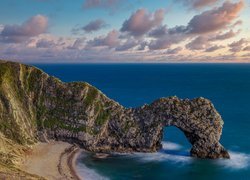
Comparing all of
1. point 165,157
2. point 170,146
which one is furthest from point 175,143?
point 165,157

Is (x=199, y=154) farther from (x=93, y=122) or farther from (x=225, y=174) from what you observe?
(x=93, y=122)

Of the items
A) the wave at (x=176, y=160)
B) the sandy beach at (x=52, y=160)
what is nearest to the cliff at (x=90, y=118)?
the wave at (x=176, y=160)

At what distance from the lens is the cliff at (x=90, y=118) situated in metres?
115

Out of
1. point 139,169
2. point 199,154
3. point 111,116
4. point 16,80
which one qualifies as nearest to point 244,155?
point 199,154

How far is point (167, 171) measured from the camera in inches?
4070

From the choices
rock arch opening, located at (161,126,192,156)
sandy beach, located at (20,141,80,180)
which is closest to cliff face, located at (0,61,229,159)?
sandy beach, located at (20,141,80,180)

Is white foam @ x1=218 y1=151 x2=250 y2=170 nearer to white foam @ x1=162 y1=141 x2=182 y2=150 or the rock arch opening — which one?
the rock arch opening

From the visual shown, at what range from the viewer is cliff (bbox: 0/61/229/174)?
115 metres

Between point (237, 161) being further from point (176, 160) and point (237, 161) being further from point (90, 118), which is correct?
point (90, 118)

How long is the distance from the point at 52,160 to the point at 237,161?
55.5m

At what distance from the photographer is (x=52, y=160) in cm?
10794

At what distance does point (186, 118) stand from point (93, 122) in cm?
3076

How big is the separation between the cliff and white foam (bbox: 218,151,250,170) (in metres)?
3.34

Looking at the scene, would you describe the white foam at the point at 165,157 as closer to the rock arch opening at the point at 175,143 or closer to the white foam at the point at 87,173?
the rock arch opening at the point at 175,143
